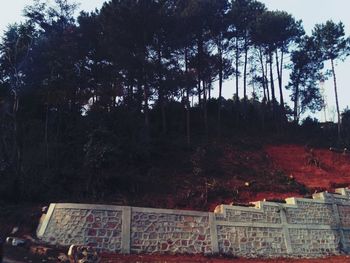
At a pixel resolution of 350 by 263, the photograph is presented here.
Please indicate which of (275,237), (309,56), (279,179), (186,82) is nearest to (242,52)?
(309,56)

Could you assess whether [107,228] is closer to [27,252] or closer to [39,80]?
[27,252]

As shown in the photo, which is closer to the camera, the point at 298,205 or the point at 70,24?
the point at 298,205

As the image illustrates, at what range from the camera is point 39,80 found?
2648 centimetres

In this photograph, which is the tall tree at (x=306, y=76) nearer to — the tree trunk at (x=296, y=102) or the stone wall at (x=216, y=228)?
the tree trunk at (x=296, y=102)

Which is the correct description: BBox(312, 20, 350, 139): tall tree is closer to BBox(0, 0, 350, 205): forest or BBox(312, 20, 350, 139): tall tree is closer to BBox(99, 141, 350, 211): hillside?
BBox(0, 0, 350, 205): forest

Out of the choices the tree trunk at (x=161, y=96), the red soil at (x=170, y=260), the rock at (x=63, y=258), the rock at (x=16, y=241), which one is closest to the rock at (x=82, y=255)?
the rock at (x=63, y=258)

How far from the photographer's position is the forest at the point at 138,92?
72.7ft

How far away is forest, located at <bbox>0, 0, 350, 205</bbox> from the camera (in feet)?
72.7

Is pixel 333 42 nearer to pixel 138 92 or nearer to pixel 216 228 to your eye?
pixel 138 92

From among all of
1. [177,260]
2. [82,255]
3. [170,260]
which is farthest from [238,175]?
[82,255]

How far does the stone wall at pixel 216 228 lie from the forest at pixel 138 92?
13.1 ft

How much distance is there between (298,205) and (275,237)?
2.30 m

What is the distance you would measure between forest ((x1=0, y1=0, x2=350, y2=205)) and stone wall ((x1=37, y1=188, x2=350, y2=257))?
401cm

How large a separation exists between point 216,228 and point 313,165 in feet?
50.4
